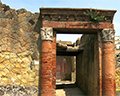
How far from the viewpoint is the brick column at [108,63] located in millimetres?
4441

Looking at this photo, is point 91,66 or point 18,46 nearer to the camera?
point 18,46

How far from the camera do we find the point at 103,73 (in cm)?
455

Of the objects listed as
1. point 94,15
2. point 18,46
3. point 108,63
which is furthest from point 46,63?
point 94,15

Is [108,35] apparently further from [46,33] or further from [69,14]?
[46,33]

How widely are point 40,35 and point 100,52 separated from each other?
2.35 m

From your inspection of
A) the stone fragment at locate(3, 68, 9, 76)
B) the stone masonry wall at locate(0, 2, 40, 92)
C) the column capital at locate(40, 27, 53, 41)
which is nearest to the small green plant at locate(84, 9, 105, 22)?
the column capital at locate(40, 27, 53, 41)

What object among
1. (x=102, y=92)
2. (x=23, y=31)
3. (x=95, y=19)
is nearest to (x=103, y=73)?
(x=102, y=92)

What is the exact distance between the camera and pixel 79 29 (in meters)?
4.76

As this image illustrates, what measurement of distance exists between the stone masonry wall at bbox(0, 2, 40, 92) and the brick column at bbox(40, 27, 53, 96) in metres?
0.24

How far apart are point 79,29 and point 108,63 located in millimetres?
1649

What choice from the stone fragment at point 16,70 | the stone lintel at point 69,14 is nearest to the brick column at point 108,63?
the stone lintel at point 69,14

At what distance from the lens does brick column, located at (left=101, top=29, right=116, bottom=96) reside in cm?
444

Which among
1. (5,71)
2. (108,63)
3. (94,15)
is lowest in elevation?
(5,71)

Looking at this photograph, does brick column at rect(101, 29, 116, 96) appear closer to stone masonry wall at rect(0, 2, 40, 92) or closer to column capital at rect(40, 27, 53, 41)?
column capital at rect(40, 27, 53, 41)
